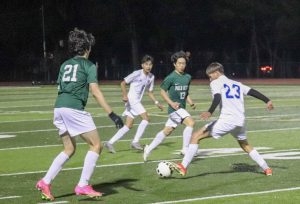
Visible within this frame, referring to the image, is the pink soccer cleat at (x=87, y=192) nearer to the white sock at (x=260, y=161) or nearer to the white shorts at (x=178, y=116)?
the white sock at (x=260, y=161)

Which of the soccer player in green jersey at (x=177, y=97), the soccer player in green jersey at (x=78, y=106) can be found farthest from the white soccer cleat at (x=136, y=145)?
the soccer player in green jersey at (x=78, y=106)

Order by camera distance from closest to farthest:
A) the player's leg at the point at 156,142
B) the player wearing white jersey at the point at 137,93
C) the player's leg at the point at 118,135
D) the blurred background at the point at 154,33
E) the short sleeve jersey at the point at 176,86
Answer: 1. the player's leg at the point at 156,142
2. the short sleeve jersey at the point at 176,86
3. the player's leg at the point at 118,135
4. the player wearing white jersey at the point at 137,93
5. the blurred background at the point at 154,33

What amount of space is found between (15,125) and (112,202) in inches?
536

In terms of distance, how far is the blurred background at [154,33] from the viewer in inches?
2943

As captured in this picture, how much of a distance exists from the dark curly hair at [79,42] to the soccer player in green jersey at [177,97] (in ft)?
13.1

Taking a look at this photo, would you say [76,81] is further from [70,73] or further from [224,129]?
[224,129]

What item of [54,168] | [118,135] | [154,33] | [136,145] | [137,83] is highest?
[137,83]

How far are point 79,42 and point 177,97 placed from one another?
15.1 feet

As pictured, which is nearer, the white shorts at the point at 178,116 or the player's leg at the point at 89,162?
the player's leg at the point at 89,162

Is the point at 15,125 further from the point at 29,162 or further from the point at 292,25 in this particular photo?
the point at 292,25

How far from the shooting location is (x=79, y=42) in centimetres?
977

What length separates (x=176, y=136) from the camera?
60.8 feet

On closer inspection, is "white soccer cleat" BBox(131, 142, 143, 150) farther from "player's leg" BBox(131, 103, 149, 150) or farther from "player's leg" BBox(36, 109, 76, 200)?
"player's leg" BBox(36, 109, 76, 200)

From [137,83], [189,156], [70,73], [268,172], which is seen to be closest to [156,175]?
[189,156]
